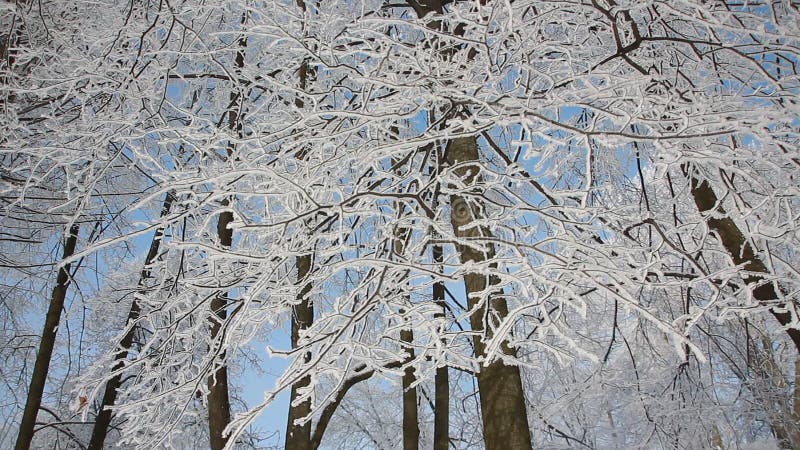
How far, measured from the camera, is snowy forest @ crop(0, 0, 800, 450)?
2162 mm

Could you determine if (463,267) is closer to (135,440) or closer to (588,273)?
(588,273)

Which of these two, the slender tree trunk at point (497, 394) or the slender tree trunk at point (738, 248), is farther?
the slender tree trunk at point (738, 248)

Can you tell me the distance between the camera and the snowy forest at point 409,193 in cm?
216

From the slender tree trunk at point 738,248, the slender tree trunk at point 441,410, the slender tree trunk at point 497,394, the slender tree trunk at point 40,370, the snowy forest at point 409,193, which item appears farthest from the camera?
the slender tree trunk at point 441,410

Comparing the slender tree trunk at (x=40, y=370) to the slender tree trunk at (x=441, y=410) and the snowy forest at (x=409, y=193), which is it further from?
Result: the slender tree trunk at (x=441, y=410)

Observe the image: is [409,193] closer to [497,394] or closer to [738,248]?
[497,394]

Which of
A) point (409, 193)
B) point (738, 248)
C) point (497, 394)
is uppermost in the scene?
point (738, 248)

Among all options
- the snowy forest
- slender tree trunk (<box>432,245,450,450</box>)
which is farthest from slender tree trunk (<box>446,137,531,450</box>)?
slender tree trunk (<box>432,245,450,450</box>)

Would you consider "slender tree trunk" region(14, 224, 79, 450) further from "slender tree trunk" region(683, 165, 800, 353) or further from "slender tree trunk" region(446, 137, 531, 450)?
"slender tree trunk" region(683, 165, 800, 353)

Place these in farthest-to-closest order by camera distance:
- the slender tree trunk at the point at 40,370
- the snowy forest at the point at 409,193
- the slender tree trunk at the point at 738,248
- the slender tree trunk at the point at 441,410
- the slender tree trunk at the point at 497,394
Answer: the slender tree trunk at the point at 441,410, the slender tree trunk at the point at 40,370, the slender tree trunk at the point at 738,248, the slender tree trunk at the point at 497,394, the snowy forest at the point at 409,193

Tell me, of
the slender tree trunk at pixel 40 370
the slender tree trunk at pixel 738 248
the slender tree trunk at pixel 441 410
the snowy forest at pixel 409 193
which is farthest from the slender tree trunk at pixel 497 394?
the slender tree trunk at pixel 40 370

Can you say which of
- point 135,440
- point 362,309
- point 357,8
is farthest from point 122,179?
point 362,309

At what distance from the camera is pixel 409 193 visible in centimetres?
221

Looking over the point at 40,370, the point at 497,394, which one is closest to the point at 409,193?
the point at 497,394
